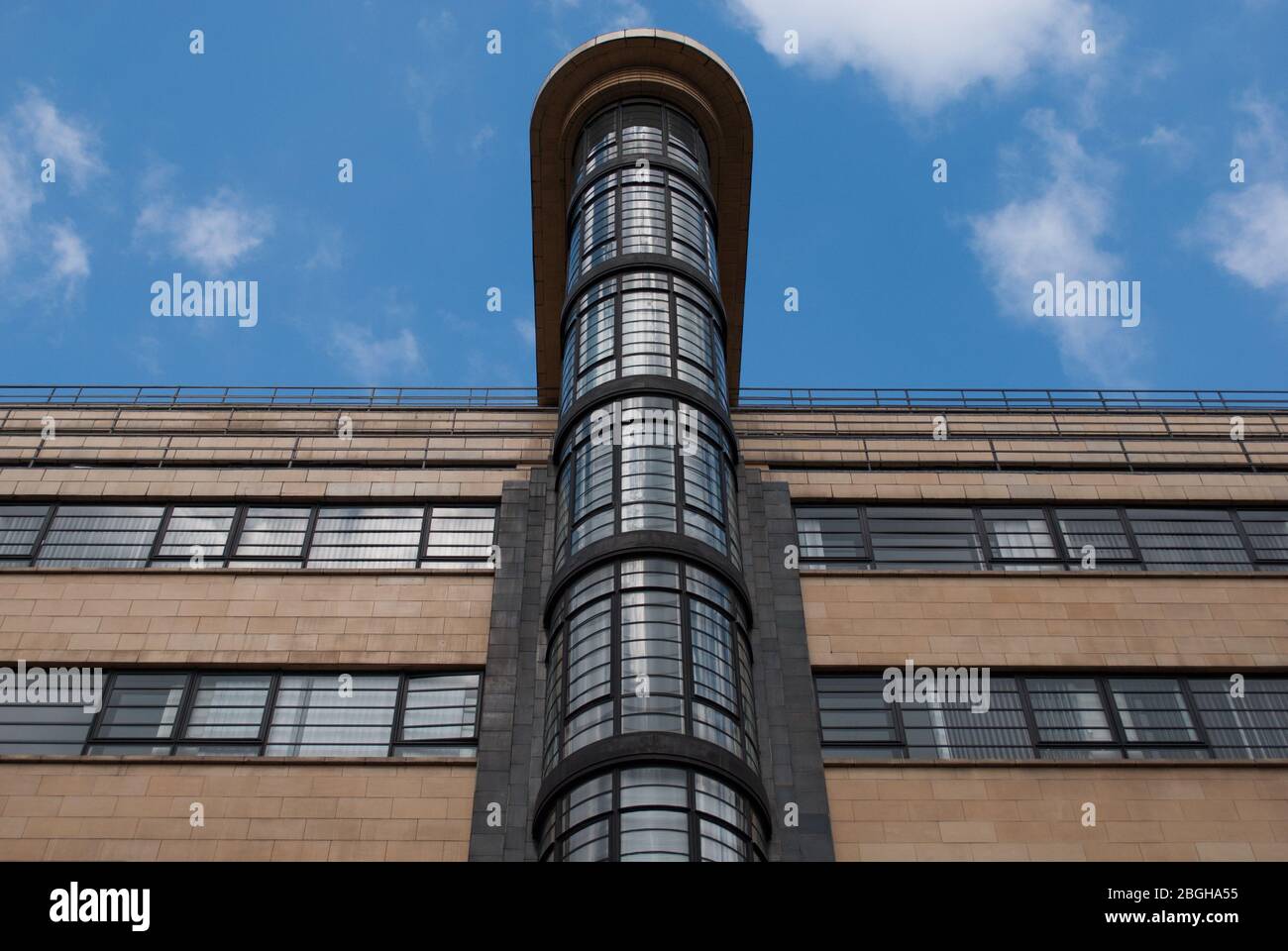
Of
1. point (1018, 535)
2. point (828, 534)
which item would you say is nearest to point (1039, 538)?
point (1018, 535)

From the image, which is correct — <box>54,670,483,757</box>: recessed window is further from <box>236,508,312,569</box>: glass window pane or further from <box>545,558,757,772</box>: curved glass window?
<box>236,508,312,569</box>: glass window pane

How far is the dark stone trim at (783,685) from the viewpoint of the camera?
71.7ft

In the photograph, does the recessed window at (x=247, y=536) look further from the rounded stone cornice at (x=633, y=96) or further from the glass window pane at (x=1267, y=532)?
the glass window pane at (x=1267, y=532)

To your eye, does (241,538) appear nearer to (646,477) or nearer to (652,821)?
(646,477)

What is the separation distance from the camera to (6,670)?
81.5 ft

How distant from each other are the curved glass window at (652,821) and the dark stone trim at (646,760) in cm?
13

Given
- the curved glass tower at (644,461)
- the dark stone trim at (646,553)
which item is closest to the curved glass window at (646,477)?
the curved glass tower at (644,461)

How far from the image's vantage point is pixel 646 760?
66.9ft

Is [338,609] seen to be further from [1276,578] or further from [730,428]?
[1276,578]

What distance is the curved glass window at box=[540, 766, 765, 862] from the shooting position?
63.7 feet

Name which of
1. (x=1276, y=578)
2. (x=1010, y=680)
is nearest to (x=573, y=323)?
(x=1010, y=680)

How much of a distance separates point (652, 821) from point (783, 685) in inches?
217

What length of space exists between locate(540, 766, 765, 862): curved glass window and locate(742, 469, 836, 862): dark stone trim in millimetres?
1353

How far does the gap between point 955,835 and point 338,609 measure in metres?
13.2
